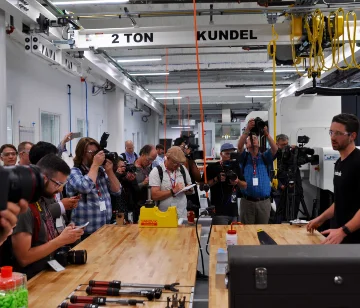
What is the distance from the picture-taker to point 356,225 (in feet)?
8.15

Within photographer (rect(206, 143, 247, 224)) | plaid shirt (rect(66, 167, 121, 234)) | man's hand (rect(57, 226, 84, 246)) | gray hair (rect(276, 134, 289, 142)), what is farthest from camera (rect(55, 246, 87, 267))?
gray hair (rect(276, 134, 289, 142))

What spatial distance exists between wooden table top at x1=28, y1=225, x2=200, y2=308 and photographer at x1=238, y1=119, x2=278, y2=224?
51.5 inches

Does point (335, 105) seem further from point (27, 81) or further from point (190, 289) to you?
point (190, 289)

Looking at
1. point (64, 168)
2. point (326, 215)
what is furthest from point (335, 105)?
point (64, 168)

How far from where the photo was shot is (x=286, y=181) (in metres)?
5.45

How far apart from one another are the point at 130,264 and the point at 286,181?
3.49 metres

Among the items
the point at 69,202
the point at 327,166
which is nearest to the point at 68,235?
the point at 69,202

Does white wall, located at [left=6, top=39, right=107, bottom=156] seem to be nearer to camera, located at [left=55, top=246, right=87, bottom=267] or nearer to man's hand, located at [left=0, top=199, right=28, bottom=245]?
camera, located at [left=55, top=246, right=87, bottom=267]

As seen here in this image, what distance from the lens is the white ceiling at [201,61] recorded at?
564cm

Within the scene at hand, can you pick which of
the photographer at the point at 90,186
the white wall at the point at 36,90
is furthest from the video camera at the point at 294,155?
the white wall at the point at 36,90

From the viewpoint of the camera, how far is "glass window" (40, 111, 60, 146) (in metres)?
7.09

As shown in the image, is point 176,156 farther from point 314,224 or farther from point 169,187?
point 314,224

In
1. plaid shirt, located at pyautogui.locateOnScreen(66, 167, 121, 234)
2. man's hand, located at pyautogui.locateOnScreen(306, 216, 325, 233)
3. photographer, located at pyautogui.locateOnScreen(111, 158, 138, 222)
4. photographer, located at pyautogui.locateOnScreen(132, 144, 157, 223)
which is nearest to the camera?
man's hand, located at pyautogui.locateOnScreen(306, 216, 325, 233)

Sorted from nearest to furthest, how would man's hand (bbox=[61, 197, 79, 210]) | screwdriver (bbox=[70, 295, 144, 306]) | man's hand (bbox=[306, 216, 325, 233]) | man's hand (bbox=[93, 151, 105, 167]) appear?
screwdriver (bbox=[70, 295, 144, 306])
man's hand (bbox=[61, 197, 79, 210])
man's hand (bbox=[306, 216, 325, 233])
man's hand (bbox=[93, 151, 105, 167])
